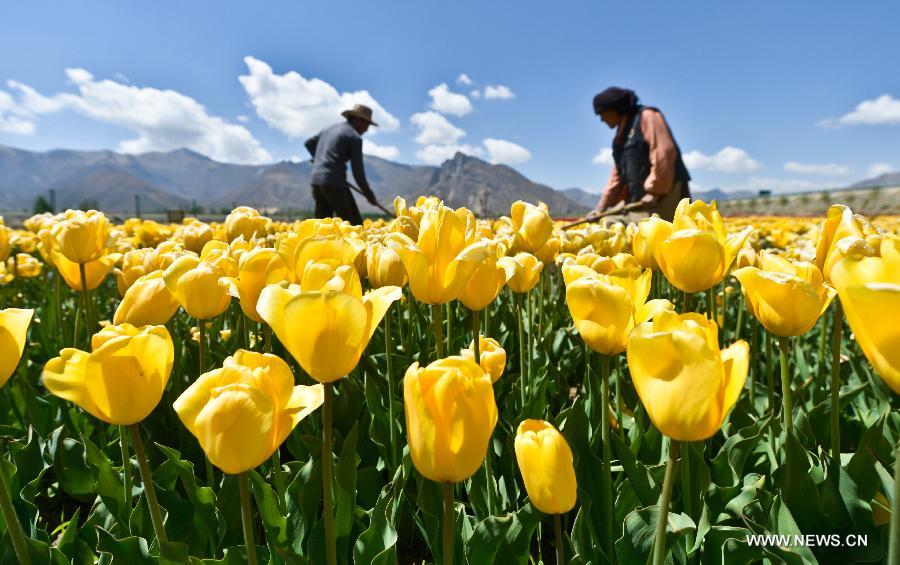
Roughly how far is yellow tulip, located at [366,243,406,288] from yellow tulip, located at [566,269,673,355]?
0.57 meters

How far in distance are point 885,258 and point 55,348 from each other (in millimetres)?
3270

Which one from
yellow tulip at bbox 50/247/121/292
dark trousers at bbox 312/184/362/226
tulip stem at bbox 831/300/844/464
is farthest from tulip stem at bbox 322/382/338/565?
dark trousers at bbox 312/184/362/226

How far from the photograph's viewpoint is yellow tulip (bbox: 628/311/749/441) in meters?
0.71

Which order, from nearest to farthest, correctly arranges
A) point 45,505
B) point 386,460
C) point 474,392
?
point 474,392 < point 386,460 < point 45,505

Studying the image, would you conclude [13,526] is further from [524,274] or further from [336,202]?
[336,202]

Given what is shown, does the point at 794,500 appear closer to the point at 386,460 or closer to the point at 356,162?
the point at 386,460

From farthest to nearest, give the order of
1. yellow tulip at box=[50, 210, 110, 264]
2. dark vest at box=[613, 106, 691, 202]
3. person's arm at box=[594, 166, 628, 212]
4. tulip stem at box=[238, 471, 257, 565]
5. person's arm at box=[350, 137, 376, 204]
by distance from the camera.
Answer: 1. person's arm at box=[350, 137, 376, 204]
2. person's arm at box=[594, 166, 628, 212]
3. dark vest at box=[613, 106, 691, 202]
4. yellow tulip at box=[50, 210, 110, 264]
5. tulip stem at box=[238, 471, 257, 565]

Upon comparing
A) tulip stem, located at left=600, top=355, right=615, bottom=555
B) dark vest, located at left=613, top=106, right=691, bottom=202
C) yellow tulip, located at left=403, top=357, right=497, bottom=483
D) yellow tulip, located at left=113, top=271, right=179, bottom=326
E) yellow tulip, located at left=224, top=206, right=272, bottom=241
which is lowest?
tulip stem, located at left=600, top=355, right=615, bottom=555

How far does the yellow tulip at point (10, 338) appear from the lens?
90cm

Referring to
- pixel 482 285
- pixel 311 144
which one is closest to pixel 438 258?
pixel 482 285

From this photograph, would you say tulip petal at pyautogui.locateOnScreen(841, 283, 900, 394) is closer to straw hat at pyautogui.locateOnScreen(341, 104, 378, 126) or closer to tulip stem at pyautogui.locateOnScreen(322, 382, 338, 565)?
tulip stem at pyautogui.locateOnScreen(322, 382, 338, 565)

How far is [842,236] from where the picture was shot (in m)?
1.21

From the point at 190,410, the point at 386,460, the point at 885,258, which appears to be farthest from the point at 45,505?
the point at 885,258

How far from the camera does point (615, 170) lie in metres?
6.11
